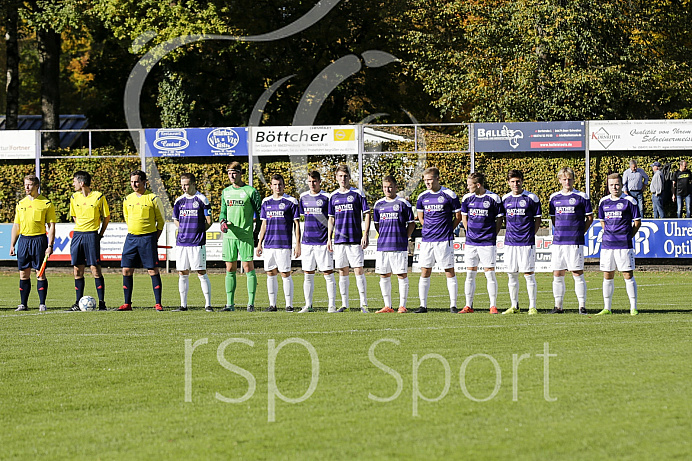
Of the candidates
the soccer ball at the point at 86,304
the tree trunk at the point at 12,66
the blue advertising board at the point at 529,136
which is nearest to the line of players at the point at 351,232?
the soccer ball at the point at 86,304

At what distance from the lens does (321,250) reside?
1433cm

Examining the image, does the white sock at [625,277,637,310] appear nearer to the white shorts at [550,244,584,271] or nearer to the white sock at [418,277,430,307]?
the white shorts at [550,244,584,271]

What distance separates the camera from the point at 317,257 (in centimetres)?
1434

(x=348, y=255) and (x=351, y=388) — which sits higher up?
(x=348, y=255)

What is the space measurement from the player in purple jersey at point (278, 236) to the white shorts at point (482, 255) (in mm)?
2719

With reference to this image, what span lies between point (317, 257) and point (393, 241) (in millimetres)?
1251

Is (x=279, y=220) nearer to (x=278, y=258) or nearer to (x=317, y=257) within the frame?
(x=278, y=258)

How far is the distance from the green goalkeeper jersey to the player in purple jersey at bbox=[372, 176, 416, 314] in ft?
6.74

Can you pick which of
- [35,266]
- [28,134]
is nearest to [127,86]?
[28,134]

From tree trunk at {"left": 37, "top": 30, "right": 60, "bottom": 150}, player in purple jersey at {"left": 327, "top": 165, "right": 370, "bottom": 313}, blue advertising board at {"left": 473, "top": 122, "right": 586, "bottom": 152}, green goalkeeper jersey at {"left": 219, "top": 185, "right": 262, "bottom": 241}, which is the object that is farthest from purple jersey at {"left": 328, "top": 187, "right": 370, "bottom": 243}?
tree trunk at {"left": 37, "top": 30, "right": 60, "bottom": 150}

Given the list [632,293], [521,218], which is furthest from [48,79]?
[632,293]

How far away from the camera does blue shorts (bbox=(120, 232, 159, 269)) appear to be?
567 inches

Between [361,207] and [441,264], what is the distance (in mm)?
1561

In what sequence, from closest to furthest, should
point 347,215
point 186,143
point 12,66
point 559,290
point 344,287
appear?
point 559,290 → point 347,215 → point 344,287 → point 186,143 → point 12,66
